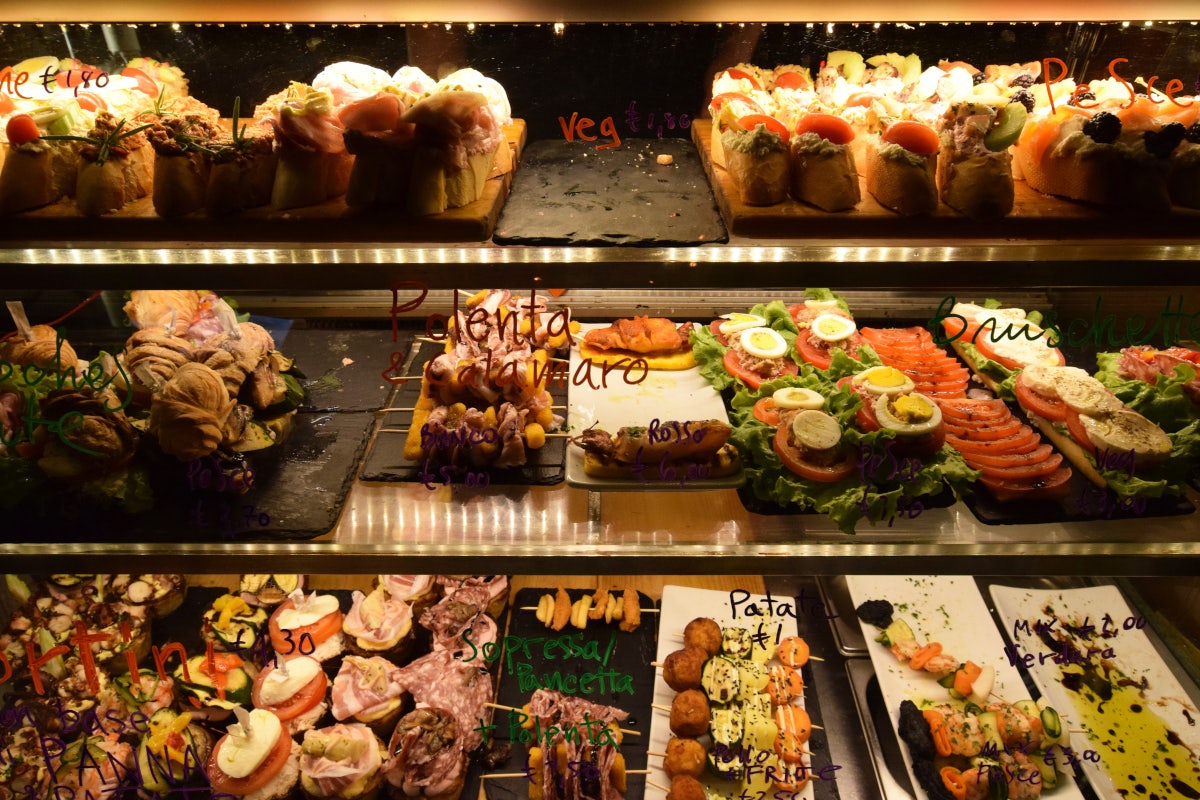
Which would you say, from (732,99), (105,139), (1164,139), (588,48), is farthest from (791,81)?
(105,139)

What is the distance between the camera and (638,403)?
9.21ft

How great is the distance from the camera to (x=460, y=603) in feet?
10.0

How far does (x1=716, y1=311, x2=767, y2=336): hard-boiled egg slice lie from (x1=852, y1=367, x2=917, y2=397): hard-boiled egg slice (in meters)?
0.52

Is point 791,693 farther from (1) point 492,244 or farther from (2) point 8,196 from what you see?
(2) point 8,196

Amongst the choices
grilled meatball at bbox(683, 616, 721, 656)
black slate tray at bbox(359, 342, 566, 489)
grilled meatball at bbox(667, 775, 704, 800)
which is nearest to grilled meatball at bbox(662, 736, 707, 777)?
grilled meatball at bbox(667, 775, 704, 800)

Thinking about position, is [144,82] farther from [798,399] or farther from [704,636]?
[704,636]

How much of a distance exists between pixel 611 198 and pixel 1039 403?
67.8 inches

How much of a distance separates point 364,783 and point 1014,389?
2.64 meters

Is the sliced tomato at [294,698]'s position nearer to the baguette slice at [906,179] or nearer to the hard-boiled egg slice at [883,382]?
the hard-boiled egg slice at [883,382]

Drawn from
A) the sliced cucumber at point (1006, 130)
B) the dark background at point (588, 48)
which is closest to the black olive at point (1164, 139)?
the sliced cucumber at point (1006, 130)

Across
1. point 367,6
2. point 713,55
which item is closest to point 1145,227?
point 713,55

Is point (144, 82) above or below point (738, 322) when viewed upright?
above

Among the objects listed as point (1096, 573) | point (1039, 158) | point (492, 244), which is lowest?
point (1096, 573)

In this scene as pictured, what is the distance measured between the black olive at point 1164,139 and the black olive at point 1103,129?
0.22 feet
